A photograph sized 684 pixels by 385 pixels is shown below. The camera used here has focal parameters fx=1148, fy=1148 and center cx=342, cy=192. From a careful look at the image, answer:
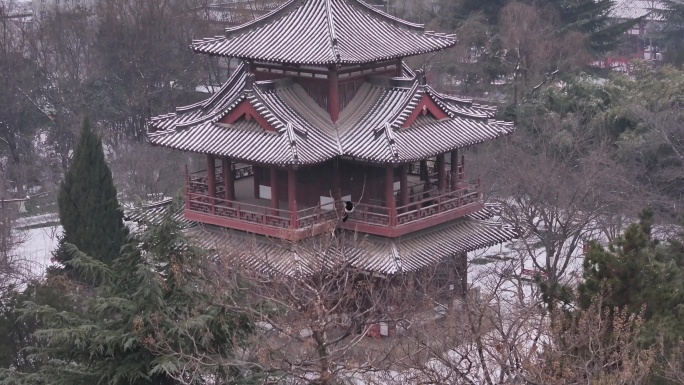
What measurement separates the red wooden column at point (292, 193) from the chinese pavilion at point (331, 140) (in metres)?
0.03

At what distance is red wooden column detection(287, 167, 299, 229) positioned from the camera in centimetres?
2505

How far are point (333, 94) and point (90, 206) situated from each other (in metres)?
8.75

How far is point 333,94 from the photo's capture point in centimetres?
2594

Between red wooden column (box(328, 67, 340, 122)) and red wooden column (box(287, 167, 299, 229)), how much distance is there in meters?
1.61

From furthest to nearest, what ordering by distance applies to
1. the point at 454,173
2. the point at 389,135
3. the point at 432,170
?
the point at 432,170 → the point at 454,173 → the point at 389,135

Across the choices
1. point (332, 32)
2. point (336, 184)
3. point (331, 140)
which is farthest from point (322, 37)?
point (336, 184)

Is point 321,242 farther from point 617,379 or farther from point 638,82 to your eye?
point 638,82

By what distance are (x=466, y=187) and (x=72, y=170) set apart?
1116 centimetres

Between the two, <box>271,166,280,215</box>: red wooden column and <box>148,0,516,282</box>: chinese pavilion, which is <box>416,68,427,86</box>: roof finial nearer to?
<box>148,0,516,282</box>: chinese pavilion

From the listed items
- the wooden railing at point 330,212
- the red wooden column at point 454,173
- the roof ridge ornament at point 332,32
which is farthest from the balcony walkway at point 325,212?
the roof ridge ornament at point 332,32

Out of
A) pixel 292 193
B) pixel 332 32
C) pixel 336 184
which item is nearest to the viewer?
pixel 292 193

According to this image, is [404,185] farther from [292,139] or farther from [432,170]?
[292,139]

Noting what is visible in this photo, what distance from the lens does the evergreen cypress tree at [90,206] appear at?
30.7 meters

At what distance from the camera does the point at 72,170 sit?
31.5 meters
